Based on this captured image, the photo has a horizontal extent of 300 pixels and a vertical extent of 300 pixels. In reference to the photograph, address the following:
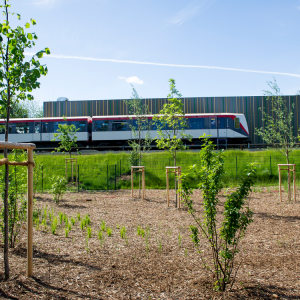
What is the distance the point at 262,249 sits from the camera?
495 cm

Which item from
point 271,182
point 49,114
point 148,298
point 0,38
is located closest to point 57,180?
point 0,38

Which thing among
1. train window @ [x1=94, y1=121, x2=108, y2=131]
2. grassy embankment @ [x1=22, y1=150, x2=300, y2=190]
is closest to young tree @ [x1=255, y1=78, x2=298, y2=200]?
grassy embankment @ [x1=22, y1=150, x2=300, y2=190]

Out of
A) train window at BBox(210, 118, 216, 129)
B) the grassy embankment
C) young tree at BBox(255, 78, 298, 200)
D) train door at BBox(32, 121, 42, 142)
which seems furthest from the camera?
train door at BBox(32, 121, 42, 142)

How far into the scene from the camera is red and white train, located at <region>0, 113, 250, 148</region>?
24609mm

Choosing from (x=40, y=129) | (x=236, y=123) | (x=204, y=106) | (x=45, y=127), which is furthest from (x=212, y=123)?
(x=40, y=129)

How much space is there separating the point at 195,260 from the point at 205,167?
184 centimetres

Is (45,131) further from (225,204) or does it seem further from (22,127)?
(225,204)

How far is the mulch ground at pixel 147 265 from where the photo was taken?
3299 millimetres

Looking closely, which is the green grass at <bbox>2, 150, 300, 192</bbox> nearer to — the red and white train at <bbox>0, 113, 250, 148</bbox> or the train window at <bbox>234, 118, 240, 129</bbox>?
the red and white train at <bbox>0, 113, 250, 148</bbox>

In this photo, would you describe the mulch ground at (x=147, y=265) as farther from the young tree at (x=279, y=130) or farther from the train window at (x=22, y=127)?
the train window at (x=22, y=127)

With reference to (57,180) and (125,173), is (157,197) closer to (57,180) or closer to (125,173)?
(57,180)

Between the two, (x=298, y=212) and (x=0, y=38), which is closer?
(x=0, y=38)

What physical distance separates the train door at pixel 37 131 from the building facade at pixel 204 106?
1000 centimetres

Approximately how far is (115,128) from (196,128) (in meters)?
→ 7.18
